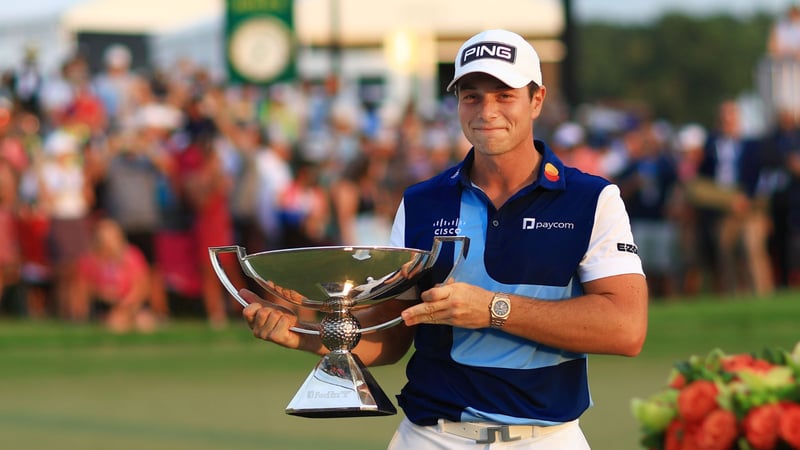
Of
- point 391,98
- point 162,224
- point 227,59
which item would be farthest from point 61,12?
point 162,224

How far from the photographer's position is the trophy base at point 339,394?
3.59m

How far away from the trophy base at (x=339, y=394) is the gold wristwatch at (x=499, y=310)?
0.35 metres

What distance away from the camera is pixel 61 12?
23609 mm

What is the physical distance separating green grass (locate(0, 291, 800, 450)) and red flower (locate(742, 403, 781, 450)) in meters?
5.38

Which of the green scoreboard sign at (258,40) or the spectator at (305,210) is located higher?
the green scoreboard sign at (258,40)

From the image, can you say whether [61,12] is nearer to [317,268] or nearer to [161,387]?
[161,387]

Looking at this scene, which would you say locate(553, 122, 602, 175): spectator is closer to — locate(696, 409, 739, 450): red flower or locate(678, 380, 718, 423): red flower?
locate(678, 380, 718, 423): red flower

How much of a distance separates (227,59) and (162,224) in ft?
9.69

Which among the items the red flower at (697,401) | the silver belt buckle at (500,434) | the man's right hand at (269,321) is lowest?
the silver belt buckle at (500,434)

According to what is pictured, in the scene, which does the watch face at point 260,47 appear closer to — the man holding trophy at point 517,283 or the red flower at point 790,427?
the man holding trophy at point 517,283

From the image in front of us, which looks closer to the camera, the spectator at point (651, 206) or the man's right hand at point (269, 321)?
the man's right hand at point (269, 321)

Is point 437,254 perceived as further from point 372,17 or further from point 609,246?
point 372,17

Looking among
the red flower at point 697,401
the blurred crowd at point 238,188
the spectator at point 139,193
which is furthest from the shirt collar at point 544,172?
the spectator at point 139,193

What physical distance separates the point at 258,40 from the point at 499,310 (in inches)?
506
